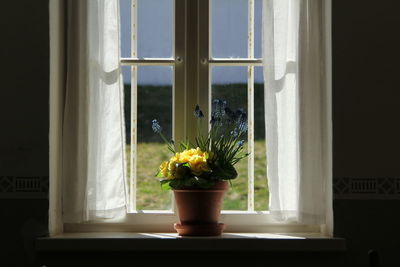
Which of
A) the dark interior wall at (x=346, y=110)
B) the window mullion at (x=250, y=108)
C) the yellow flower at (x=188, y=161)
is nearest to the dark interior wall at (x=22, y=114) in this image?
the dark interior wall at (x=346, y=110)

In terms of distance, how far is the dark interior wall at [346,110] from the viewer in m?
2.95

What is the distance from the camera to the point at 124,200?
3088 mm

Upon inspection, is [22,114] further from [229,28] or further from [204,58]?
[229,28]

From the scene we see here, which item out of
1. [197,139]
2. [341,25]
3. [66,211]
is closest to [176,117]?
[197,139]

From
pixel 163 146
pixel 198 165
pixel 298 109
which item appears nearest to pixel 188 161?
pixel 198 165

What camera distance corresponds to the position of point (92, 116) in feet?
10.2

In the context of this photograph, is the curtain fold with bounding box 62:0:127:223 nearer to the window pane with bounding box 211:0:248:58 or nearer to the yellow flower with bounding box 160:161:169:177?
the yellow flower with bounding box 160:161:169:177

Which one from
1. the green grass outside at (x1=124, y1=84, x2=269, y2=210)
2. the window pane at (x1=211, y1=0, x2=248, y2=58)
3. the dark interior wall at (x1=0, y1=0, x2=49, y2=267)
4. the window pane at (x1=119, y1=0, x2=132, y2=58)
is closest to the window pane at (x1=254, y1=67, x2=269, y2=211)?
the green grass outside at (x1=124, y1=84, x2=269, y2=210)

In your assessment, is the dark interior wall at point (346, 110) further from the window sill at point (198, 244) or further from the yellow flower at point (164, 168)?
the yellow flower at point (164, 168)

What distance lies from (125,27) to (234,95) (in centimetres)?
61

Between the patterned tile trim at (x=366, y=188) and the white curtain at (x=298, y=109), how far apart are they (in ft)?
0.25

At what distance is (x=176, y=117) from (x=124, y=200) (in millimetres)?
460

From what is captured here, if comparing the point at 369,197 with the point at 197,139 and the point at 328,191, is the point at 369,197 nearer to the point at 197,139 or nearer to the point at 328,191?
the point at 328,191

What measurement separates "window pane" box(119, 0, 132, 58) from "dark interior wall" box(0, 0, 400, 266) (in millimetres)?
411
